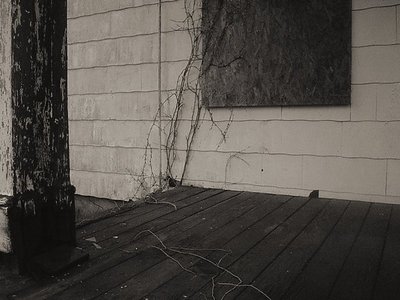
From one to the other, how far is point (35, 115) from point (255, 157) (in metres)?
2.12

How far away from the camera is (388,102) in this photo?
2.85 meters

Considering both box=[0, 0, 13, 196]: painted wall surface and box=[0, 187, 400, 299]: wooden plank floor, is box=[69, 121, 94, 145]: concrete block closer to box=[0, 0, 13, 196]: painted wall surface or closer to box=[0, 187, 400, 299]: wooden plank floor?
box=[0, 187, 400, 299]: wooden plank floor

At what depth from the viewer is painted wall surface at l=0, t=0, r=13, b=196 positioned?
154cm

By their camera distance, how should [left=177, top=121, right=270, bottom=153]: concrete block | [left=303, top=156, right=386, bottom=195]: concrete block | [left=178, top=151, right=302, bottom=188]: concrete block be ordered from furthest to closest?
[left=177, top=121, right=270, bottom=153]: concrete block → [left=178, top=151, right=302, bottom=188]: concrete block → [left=303, top=156, right=386, bottom=195]: concrete block

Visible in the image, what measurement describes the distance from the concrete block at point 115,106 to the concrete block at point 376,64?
1.87 metres

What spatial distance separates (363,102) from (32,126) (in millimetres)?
2389

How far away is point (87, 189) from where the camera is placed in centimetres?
425

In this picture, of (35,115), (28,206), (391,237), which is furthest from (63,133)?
(391,237)

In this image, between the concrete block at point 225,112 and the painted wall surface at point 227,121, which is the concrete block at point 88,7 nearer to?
the painted wall surface at point 227,121

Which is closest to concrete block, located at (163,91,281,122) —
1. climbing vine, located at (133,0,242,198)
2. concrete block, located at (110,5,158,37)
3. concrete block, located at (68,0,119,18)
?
climbing vine, located at (133,0,242,198)

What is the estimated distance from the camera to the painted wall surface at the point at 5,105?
154cm

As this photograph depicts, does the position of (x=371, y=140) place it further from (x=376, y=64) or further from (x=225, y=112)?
(x=225, y=112)

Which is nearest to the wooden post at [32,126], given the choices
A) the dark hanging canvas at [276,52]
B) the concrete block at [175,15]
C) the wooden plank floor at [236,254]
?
the wooden plank floor at [236,254]

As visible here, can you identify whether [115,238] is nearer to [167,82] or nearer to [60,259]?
[60,259]
